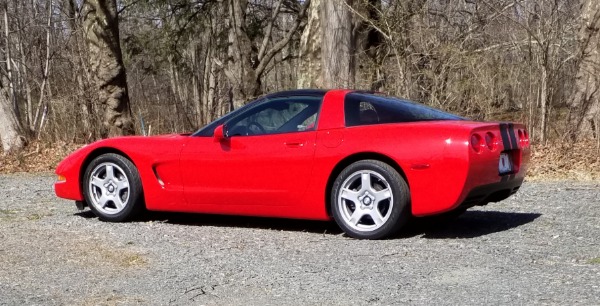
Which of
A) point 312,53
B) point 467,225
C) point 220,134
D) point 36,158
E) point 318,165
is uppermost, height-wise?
point 312,53

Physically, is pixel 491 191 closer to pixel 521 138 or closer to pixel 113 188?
pixel 521 138

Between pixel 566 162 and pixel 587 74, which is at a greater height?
pixel 587 74

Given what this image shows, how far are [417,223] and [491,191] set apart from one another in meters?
1.12

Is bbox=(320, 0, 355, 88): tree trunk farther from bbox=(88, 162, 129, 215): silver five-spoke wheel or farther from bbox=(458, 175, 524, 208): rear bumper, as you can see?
bbox=(458, 175, 524, 208): rear bumper

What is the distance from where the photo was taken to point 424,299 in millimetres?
4984

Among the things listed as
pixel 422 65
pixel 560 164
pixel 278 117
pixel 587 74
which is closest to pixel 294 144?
pixel 278 117

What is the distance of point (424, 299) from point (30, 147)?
538 inches

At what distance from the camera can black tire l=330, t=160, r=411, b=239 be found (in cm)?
686

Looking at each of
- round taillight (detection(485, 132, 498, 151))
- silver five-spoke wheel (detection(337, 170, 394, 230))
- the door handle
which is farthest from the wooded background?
silver five-spoke wheel (detection(337, 170, 394, 230))

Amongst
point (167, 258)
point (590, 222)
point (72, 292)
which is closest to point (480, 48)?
point (590, 222)

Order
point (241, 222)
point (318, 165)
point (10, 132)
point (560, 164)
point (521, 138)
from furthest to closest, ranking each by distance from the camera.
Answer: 1. point (10, 132)
2. point (560, 164)
3. point (241, 222)
4. point (521, 138)
5. point (318, 165)

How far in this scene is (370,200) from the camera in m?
7.01

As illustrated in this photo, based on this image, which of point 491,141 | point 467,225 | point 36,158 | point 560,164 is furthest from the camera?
point 36,158

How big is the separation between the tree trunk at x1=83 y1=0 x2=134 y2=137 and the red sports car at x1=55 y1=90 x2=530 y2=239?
9.69 metres
